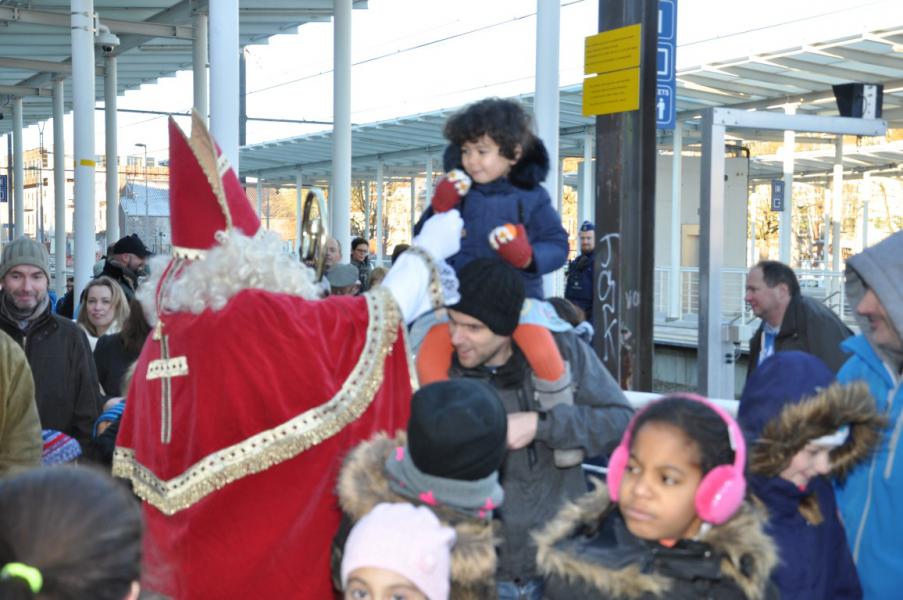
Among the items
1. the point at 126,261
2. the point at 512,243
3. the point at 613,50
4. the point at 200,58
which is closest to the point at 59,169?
the point at 200,58

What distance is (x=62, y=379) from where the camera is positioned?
17.7ft

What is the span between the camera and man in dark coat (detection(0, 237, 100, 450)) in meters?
5.38

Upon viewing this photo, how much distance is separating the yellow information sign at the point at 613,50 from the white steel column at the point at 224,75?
240 centimetres

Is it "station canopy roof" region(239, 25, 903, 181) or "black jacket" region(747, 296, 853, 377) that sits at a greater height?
"station canopy roof" region(239, 25, 903, 181)

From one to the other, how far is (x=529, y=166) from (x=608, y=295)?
79.4 inches

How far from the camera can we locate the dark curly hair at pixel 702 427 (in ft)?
8.46

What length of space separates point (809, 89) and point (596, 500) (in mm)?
15964

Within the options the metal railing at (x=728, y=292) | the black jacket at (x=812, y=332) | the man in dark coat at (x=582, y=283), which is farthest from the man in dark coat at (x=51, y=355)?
the metal railing at (x=728, y=292)

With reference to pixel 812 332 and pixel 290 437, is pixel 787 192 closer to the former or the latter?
pixel 812 332

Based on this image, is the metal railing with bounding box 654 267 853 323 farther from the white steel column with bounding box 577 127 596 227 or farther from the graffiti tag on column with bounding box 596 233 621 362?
the graffiti tag on column with bounding box 596 233 621 362

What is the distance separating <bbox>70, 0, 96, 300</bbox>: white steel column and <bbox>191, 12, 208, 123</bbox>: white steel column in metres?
5.68

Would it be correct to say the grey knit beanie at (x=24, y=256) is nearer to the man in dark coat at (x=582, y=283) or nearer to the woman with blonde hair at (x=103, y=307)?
the woman with blonde hair at (x=103, y=307)

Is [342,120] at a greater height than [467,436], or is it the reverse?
[342,120]

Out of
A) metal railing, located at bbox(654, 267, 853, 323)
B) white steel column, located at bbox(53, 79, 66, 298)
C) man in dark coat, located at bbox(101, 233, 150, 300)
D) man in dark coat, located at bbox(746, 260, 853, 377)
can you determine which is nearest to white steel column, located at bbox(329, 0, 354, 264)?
man in dark coat, located at bbox(101, 233, 150, 300)
